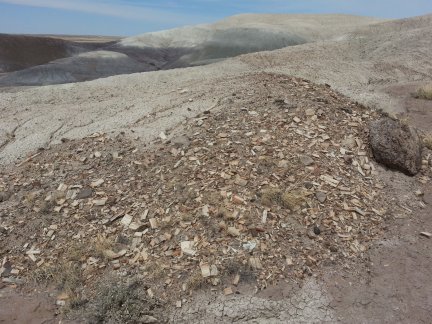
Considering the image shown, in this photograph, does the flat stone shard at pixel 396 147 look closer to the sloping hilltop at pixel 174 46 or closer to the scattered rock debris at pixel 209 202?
the scattered rock debris at pixel 209 202

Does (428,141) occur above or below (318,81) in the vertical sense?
below

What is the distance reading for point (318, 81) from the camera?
11.9 metres

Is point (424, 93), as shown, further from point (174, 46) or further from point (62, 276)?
point (174, 46)

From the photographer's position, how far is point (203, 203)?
262 inches

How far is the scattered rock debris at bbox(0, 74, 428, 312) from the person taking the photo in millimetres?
5887

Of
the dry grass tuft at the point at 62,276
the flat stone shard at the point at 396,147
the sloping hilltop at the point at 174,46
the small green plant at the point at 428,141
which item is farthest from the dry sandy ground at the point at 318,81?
the sloping hilltop at the point at 174,46

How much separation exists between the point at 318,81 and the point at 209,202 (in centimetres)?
676

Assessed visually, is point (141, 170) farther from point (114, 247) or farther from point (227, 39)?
point (227, 39)

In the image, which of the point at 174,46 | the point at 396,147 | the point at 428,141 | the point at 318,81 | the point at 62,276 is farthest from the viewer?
the point at 174,46

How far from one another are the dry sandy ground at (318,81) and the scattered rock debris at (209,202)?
1.14 ft

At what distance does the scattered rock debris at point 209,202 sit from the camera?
589 cm

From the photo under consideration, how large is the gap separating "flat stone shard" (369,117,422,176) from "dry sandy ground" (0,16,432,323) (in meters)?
0.23

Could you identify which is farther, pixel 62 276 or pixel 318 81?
pixel 318 81

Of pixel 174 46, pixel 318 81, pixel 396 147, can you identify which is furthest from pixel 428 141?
pixel 174 46
